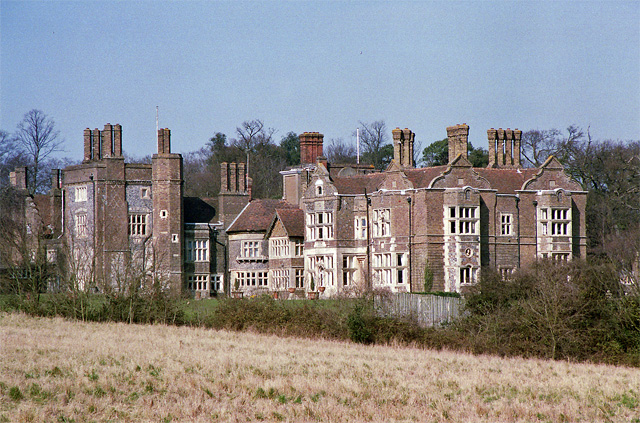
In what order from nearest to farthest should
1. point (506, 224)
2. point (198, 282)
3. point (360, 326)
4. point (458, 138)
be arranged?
point (360, 326), point (506, 224), point (458, 138), point (198, 282)

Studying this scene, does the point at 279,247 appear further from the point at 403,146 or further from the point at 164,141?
the point at 164,141

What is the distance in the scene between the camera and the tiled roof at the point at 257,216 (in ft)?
191

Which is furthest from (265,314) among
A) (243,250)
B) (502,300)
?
(243,250)

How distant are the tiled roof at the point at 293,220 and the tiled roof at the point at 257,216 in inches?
92.6

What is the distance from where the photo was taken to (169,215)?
58.1 m

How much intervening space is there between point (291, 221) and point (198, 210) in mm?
8162

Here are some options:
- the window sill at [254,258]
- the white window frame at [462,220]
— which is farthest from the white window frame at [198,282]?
the white window frame at [462,220]

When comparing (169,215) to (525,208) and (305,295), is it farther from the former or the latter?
(525,208)

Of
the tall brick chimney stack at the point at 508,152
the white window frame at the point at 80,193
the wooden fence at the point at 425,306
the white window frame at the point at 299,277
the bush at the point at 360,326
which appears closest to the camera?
the bush at the point at 360,326

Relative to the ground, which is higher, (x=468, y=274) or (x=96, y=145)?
(x=96, y=145)

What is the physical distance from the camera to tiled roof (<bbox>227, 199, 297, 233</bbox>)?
5834 centimetres

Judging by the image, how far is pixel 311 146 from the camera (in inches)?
2298

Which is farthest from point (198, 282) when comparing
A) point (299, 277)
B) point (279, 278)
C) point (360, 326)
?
point (360, 326)

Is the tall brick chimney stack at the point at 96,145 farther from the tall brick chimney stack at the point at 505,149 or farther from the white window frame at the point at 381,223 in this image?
the tall brick chimney stack at the point at 505,149
